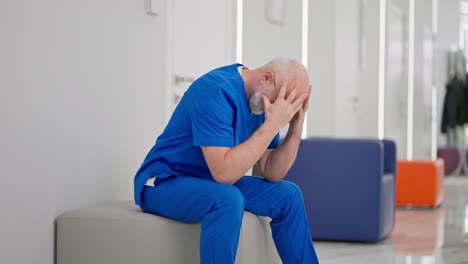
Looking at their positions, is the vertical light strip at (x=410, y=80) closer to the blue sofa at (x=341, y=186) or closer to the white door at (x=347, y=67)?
the white door at (x=347, y=67)

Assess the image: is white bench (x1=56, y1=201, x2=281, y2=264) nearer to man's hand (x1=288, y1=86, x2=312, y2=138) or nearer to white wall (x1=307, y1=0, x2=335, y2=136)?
man's hand (x1=288, y1=86, x2=312, y2=138)

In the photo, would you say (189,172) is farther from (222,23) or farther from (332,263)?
(222,23)

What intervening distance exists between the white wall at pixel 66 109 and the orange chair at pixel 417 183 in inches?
140

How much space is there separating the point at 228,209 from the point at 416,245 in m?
2.36

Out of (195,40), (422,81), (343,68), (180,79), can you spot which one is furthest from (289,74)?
(422,81)

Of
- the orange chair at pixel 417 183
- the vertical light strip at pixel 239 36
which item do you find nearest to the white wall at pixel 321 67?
the orange chair at pixel 417 183

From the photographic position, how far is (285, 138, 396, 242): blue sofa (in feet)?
15.7

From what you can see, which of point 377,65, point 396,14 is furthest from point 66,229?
point 396,14

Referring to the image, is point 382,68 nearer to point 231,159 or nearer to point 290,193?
point 290,193

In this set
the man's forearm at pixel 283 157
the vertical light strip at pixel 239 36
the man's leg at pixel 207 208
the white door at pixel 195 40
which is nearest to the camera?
the man's leg at pixel 207 208

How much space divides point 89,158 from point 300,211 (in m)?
0.84

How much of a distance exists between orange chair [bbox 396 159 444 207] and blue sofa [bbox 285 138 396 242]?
6.89ft

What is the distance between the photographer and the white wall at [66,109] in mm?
2695

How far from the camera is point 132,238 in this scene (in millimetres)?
2824
